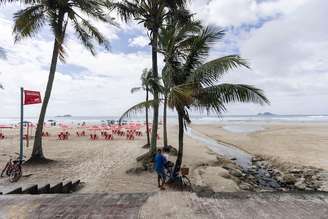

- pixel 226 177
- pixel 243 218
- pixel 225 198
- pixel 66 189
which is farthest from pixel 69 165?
pixel 243 218

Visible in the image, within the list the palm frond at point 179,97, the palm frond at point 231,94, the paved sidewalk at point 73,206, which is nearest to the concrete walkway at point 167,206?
the paved sidewalk at point 73,206

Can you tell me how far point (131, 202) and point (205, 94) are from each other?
4225 mm

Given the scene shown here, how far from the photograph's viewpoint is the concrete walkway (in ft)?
16.8

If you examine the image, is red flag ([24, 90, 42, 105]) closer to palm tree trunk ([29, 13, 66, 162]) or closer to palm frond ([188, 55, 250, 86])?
palm tree trunk ([29, 13, 66, 162])

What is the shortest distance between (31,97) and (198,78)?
26.6 feet

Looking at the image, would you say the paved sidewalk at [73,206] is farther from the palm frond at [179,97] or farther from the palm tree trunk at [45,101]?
the palm tree trunk at [45,101]

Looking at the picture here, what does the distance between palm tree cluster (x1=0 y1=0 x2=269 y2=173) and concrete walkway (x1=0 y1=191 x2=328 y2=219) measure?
9.18ft

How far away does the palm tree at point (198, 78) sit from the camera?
8223 millimetres

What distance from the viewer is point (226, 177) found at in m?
11.6

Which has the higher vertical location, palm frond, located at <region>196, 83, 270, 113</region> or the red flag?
the red flag

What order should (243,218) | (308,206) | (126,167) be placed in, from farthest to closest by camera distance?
(126,167)
(308,206)
(243,218)

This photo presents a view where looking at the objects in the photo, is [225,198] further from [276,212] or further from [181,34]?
[181,34]

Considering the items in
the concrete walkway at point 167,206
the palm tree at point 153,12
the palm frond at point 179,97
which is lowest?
the concrete walkway at point 167,206

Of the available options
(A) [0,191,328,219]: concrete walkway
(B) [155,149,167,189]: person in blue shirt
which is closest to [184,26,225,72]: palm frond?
(B) [155,149,167,189]: person in blue shirt
